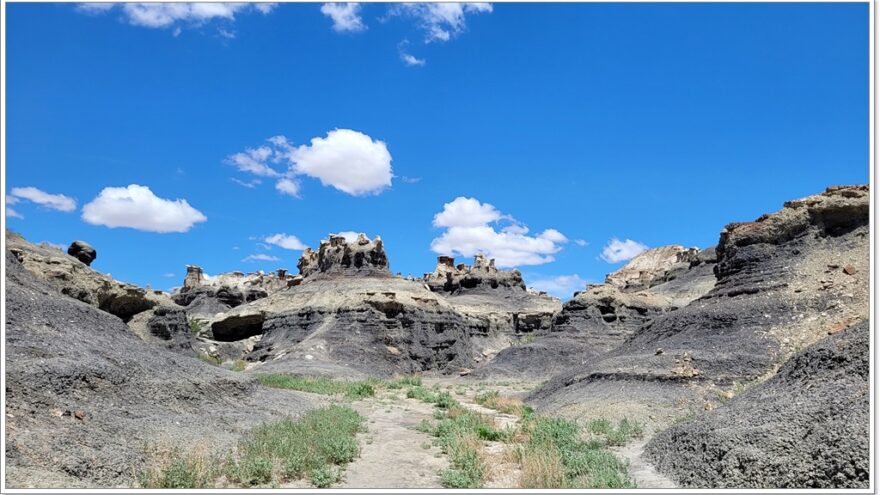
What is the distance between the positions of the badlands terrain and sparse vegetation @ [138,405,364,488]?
4 centimetres

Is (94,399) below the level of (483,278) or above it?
below

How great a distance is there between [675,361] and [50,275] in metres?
25.3

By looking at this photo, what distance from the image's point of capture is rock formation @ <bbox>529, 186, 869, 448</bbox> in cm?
1938

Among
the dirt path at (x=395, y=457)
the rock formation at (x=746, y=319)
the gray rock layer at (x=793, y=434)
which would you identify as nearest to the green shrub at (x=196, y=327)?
the rock formation at (x=746, y=319)

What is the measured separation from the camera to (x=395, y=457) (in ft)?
44.2

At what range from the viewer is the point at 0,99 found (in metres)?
7.53

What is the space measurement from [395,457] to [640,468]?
5.10m

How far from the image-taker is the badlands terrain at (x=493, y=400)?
31.9 feet

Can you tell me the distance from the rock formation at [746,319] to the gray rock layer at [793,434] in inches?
155

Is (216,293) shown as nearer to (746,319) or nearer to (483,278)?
(483,278)

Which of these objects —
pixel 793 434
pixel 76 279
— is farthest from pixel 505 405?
pixel 76 279

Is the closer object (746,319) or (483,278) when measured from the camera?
(746,319)

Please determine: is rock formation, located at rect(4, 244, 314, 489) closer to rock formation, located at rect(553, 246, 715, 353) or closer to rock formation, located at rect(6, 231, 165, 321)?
rock formation, located at rect(6, 231, 165, 321)

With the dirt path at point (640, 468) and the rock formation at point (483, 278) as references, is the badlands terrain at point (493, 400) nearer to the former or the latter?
the dirt path at point (640, 468)
